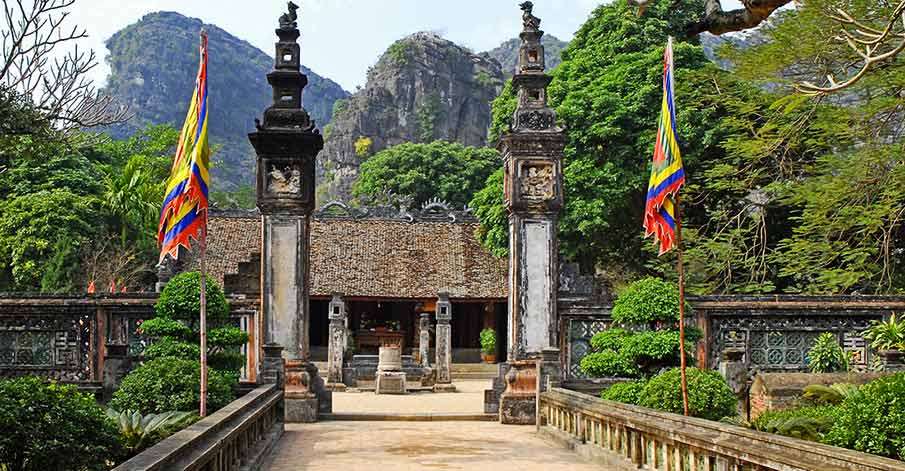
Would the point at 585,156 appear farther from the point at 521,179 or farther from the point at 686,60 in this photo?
the point at 521,179

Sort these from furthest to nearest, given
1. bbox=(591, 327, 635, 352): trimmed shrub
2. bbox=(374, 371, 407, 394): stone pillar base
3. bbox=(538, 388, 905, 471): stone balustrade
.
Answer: bbox=(374, 371, 407, 394): stone pillar base
bbox=(591, 327, 635, 352): trimmed shrub
bbox=(538, 388, 905, 471): stone balustrade

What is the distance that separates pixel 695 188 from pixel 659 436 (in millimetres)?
16693

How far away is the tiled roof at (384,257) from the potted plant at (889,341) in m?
20.4

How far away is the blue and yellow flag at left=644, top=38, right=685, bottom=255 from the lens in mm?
9492

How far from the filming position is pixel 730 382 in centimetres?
1332

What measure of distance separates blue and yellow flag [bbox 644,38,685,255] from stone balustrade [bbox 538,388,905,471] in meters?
1.85

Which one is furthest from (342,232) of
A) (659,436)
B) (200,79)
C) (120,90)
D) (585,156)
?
(120,90)

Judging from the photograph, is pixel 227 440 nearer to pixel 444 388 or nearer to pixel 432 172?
pixel 444 388

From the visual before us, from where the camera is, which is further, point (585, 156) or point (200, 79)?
point (585, 156)

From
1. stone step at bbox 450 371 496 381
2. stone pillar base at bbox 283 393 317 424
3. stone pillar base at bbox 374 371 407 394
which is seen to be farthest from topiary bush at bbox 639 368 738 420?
stone step at bbox 450 371 496 381

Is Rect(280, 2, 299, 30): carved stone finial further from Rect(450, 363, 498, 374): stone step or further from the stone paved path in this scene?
Rect(450, 363, 498, 374): stone step

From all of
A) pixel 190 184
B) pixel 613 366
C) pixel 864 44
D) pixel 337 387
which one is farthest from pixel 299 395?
pixel 337 387

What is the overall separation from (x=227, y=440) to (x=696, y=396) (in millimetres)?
4829

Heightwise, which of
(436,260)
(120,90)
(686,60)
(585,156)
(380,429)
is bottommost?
(380,429)
